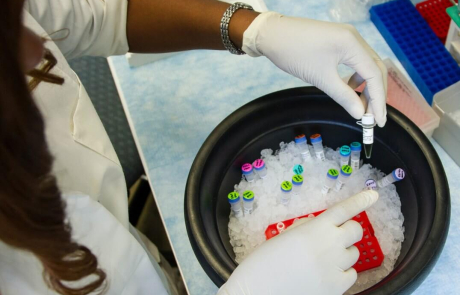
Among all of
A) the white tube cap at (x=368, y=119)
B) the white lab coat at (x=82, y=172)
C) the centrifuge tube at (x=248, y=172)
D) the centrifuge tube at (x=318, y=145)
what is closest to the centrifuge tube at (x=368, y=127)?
the white tube cap at (x=368, y=119)

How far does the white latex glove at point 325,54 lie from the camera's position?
2.78 ft

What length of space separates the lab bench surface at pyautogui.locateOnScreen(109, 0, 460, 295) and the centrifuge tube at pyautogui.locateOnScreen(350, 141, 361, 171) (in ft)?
0.69

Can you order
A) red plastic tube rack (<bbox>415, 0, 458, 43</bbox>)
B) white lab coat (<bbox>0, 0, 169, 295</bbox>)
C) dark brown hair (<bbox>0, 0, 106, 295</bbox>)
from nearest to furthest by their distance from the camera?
1. dark brown hair (<bbox>0, 0, 106, 295</bbox>)
2. white lab coat (<bbox>0, 0, 169, 295</bbox>)
3. red plastic tube rack (<bbox>415, 0, 458, 43</bbox>)

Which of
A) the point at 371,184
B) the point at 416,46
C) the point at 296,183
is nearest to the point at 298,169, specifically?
the point at 296,183

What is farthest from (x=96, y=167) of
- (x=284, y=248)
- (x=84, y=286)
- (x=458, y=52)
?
(x=458, y=52)

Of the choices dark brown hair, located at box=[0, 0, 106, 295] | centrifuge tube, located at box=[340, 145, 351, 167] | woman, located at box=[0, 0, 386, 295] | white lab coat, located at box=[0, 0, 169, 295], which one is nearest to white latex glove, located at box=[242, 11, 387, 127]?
woman, located at box=[0, 0, 386, 295]

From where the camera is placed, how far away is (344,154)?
93 cm

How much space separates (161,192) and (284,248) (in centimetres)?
40

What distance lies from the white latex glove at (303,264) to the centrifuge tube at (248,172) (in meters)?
0.21

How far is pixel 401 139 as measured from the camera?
0.84 metres

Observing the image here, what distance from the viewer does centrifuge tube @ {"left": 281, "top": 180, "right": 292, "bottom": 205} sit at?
2.96ft

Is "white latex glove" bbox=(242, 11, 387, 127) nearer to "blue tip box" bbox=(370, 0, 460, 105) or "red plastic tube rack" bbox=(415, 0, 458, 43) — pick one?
"blue tip box" bbox=(370, 0, 460, 105)

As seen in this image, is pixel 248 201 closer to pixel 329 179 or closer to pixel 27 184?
pixel 329 179

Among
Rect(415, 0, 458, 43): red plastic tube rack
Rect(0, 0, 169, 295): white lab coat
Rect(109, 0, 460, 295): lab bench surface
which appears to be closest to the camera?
Rect(0, 0, 169, 295): white lab coat
